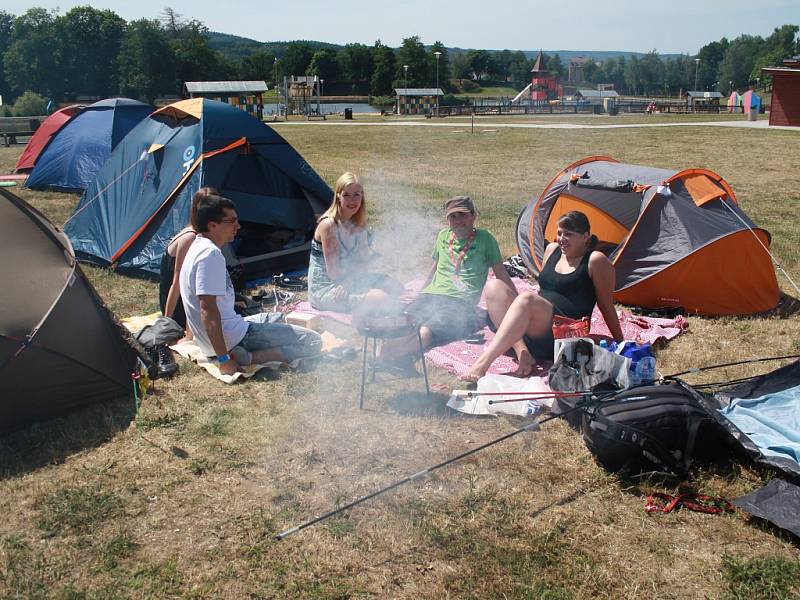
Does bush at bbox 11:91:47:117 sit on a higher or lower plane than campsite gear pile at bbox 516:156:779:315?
higher

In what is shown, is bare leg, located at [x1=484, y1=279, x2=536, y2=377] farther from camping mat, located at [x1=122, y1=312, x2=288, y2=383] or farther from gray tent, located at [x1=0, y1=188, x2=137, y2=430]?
gray tent, located at [x1=0, y1=188, x2=137, y2=430]

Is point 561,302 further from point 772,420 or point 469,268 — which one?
point 772,420

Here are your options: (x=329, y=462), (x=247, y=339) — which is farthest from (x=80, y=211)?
(x=329, y=462)

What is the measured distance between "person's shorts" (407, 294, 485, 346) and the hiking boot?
1631mm

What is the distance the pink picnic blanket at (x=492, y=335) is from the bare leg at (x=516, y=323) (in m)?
0.16

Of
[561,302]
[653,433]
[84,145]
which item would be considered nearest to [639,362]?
[653,433]

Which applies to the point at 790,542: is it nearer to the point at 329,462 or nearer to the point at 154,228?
the point at 329,462

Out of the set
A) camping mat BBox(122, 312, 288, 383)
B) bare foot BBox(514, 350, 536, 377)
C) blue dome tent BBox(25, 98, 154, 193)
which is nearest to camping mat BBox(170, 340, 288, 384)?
camping mat BBox(122, 312, 288, 383)

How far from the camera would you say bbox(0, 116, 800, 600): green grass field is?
8.63 feet

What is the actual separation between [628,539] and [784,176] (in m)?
13.3

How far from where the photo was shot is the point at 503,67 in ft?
375

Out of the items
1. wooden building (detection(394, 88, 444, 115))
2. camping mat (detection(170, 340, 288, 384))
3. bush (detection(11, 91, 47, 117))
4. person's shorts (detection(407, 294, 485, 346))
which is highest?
wooden building (detection(394, 88, 444, 115))

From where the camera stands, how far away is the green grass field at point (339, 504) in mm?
2629

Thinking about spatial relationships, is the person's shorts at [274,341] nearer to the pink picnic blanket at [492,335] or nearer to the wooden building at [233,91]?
the pink picnic blanket at [492,335]
